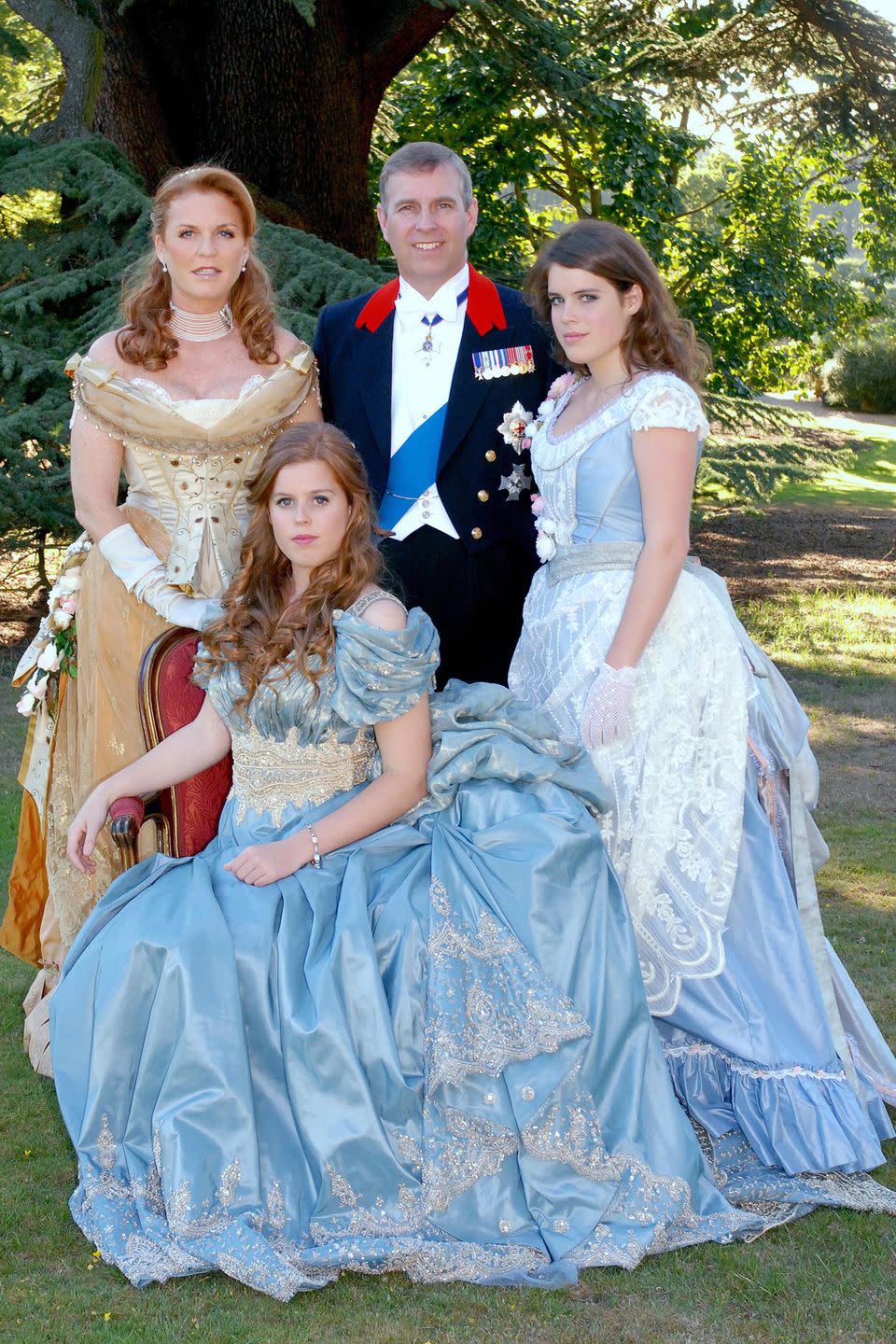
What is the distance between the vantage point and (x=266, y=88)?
711 centimetres

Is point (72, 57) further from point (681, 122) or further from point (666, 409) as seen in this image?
point (681, 122)

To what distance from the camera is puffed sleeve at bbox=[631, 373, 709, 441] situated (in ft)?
8.93

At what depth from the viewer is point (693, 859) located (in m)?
2.74

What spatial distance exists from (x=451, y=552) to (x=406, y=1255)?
5.22 feet

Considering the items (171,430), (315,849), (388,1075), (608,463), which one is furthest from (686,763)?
(171,430)

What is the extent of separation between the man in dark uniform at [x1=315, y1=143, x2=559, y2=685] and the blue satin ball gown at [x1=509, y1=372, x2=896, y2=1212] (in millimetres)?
400

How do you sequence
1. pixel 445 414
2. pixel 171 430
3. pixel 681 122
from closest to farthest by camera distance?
pixel 171 430, pixel 445 414, pixel 681 122

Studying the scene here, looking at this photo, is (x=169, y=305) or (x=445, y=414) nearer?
(x=169, y=305)

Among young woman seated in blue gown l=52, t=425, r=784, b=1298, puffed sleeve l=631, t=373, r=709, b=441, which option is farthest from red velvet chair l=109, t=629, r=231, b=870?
puffed sleeve l=631, t=373, r=709, b=441

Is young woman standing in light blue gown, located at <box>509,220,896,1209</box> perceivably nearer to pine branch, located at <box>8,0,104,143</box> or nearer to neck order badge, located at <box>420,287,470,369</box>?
neck order badge, located at <box>420,287,470,369</box>

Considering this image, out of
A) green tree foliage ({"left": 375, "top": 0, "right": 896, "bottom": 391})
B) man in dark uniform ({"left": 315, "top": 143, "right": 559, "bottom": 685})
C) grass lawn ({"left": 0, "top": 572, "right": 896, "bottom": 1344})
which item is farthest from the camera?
green tree foliage ({"left": 375, "top": 0, "right": 896, "bottom": 391})

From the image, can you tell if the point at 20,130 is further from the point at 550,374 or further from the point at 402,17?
the point at 550,374

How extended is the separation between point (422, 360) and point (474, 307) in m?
0.18

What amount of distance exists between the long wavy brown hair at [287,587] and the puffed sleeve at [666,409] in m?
0.57
